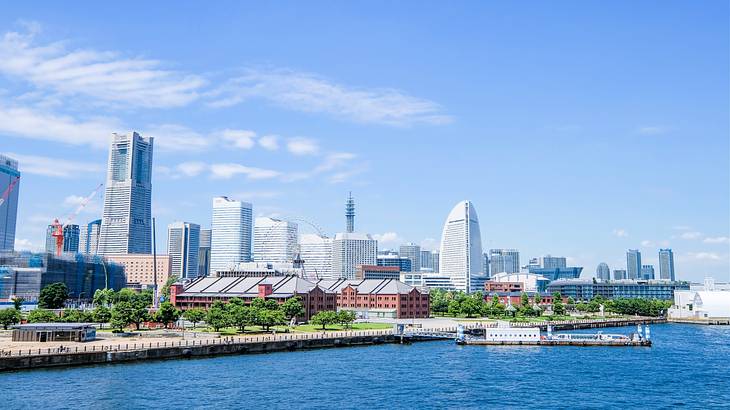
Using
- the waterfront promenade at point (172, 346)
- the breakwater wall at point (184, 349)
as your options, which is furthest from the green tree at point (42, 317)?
the breakwater wall at point (184, 349)

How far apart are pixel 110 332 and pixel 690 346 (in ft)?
388

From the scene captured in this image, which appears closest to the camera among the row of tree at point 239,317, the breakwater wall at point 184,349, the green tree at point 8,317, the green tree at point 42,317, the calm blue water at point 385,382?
the calm blue water at point 385,382

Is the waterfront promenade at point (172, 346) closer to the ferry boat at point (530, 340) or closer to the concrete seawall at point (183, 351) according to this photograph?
the concrete seawall at point (183, 351)

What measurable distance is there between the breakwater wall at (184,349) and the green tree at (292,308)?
22271 millimetres

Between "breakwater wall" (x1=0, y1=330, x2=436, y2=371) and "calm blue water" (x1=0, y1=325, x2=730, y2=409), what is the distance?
2.47m

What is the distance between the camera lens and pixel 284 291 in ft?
570

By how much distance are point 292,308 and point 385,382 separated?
2814 inches

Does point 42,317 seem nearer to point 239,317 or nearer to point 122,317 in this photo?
point 122,317

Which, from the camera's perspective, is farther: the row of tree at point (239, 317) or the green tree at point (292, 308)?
the green tree at point (292, 308)

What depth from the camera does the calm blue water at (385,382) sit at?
2854 inches

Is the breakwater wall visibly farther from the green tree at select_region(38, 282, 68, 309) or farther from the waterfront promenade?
the green tree at select_region(38, 282, 68, 309)

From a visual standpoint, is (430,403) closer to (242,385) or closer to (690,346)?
(242,385)

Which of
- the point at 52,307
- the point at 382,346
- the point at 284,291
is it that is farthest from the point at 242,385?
the point at 52,307

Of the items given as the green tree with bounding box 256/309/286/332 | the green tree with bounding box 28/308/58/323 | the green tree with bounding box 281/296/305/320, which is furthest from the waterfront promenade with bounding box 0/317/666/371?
the green tree with bounding box 281/296/305/320
